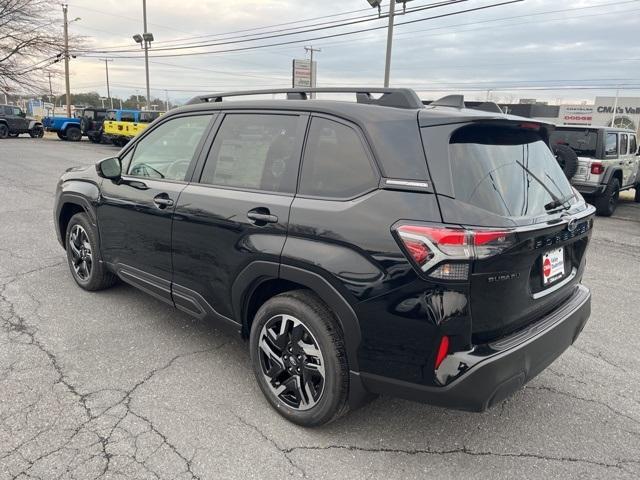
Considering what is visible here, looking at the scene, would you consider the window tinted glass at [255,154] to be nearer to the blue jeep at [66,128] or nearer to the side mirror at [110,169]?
the side mirror at [110,169]

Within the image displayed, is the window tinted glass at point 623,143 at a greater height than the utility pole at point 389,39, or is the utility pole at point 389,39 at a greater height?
the utility pole at point 389,39

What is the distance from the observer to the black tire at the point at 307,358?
254cm

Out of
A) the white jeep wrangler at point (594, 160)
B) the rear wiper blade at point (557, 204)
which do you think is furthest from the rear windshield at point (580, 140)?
the rear wiper blade at point (557, 204)

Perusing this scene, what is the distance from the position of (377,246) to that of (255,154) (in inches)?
45.9

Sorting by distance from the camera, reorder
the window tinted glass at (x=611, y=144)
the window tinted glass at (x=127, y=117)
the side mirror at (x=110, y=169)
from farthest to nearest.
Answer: the window tinted glass at (x=127, y=117), the window tinted glass at (x=611, y=144), the side mirror at (x=110, y=169)

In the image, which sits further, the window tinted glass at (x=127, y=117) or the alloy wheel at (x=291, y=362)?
the window tinted glass at (x=127, y=117)

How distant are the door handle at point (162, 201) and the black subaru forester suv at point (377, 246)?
0.01 metres

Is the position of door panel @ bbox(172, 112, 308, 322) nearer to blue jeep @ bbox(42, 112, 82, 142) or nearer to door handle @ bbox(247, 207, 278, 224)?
door handle @ bbox(247, 207, 278, 224)

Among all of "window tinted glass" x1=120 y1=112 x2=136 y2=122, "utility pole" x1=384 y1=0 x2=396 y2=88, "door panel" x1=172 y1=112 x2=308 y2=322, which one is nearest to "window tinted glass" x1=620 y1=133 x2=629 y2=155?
"utility pole" x1=384 y1=0 x2=396 y2=88

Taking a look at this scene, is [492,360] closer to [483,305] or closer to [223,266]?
[483,305]

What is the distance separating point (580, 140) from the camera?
9781 mm

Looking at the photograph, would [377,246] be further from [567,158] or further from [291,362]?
[567,158]

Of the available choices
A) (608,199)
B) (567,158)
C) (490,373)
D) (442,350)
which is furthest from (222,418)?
(608,199)

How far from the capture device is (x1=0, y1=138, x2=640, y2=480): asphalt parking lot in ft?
8.08
